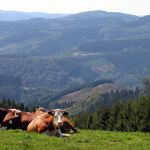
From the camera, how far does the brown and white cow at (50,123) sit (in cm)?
2494

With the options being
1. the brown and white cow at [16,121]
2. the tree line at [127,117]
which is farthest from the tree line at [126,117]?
the brown and white cow at [16,121]

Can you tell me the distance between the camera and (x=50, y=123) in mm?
25750

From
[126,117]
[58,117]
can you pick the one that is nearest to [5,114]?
[58,117]

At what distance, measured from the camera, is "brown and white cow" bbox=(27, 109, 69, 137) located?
24.9 meters

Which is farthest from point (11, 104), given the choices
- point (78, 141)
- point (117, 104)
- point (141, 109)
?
point (78, 141)

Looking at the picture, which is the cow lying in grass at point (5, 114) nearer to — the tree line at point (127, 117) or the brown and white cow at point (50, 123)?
the brown and white cow at point (50, 123)

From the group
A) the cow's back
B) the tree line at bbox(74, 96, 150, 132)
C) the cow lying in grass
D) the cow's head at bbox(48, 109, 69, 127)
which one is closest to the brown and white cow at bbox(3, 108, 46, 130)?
the cow lying in grass

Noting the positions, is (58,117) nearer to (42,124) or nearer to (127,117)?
(42,124)

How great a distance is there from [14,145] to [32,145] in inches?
43.6

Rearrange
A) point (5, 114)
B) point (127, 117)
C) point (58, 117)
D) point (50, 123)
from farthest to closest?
1. point (127, 117)
2. point (5, 114)
3. point (50, 123)
4. point (58, 117)

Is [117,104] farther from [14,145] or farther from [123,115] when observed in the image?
[14,145]

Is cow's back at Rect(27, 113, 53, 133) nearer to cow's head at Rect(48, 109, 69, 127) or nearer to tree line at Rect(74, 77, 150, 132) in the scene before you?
cow's head at Rect(48, 109, 69, 127)

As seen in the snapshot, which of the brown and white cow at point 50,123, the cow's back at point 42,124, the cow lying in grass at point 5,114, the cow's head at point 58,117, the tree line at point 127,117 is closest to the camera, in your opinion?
the cow's head at point 58,117

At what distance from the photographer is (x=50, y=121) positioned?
25828mm
